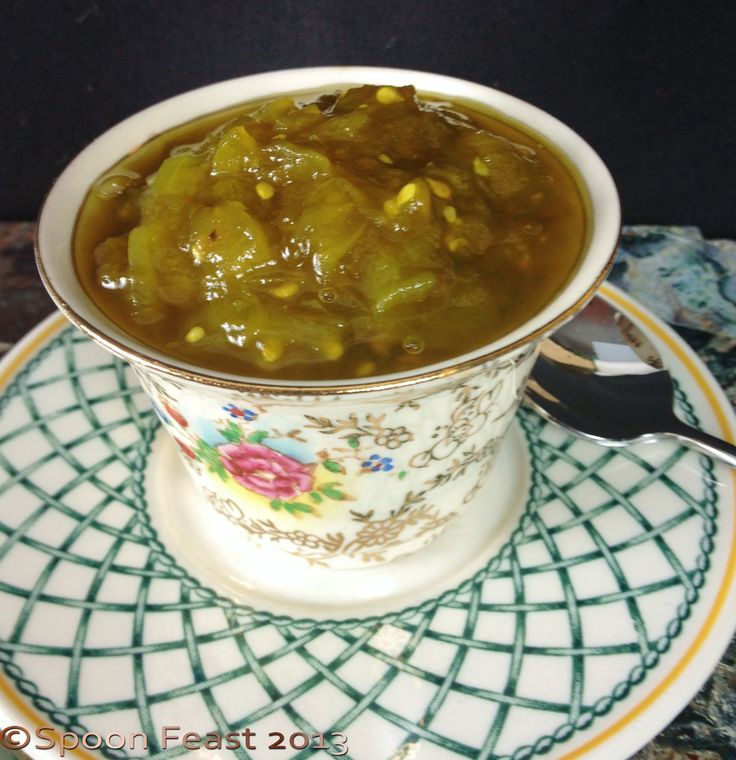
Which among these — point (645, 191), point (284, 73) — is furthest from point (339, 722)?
point (645, 191)

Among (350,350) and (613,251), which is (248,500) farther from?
(613,251)

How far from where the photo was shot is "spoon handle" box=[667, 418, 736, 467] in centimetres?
133

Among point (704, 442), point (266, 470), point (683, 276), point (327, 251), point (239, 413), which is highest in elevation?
point (327, 251)

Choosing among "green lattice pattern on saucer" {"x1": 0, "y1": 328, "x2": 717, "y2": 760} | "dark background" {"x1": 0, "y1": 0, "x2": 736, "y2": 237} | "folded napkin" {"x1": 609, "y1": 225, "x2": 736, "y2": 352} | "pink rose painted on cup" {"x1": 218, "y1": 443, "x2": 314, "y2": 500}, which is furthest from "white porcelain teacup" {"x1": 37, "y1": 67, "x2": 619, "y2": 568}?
"folded napkin" {"x1": 609, "y1": 225, "x2": 736, "y2": 352}

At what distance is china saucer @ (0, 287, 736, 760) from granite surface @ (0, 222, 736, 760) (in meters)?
0.41

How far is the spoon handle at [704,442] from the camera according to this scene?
Result: 1325 mm

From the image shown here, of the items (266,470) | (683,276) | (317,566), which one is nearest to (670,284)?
(683,276)

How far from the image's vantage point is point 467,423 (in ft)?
3.57

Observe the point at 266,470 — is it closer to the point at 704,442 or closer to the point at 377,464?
the point at 377,464

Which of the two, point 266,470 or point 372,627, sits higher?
point 266,470

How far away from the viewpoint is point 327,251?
1.00 m

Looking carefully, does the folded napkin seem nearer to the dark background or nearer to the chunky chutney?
the dark background

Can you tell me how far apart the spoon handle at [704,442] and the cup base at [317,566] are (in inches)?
11.2

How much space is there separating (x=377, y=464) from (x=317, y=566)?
0.31 meters
